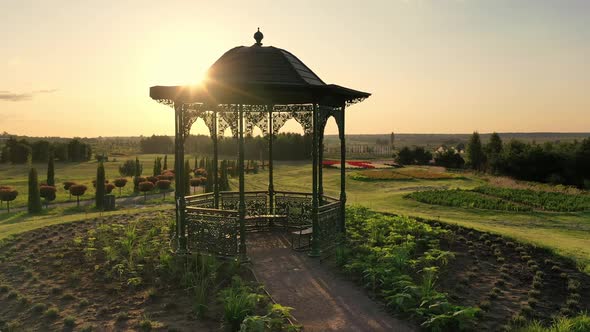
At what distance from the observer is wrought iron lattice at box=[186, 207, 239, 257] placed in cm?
1019

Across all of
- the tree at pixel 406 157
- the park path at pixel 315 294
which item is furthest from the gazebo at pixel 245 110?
the tree at pixel 406 157

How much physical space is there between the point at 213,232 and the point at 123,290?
2668mm

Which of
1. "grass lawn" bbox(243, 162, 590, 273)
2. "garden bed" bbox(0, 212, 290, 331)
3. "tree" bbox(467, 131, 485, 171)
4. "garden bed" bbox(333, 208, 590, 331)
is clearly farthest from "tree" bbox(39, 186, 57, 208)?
"tree" bbox(467, 131, 485, 171)

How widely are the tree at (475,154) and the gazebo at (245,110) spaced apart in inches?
1838

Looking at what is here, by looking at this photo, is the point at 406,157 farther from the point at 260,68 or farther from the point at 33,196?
the point at 260,68

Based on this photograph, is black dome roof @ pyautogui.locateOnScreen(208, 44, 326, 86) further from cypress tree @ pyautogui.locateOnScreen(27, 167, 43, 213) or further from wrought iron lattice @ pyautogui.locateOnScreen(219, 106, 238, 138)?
cypress tree @ pyautogui.locateOnScreen(27, 167, 43, 213)

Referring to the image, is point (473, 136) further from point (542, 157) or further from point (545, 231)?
point (545, 231)

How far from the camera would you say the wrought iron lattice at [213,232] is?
1019cm

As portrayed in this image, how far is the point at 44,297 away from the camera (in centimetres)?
802

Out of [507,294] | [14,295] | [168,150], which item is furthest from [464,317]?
[168,150]

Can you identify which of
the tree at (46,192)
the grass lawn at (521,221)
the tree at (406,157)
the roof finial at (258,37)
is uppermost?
the roof finial at (258,37)

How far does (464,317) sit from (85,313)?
651cm

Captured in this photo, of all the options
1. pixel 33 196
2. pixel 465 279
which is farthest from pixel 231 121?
pixel 33 196

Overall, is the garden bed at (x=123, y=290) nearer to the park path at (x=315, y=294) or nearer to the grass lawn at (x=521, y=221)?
the park path at (x=315, y=294)
